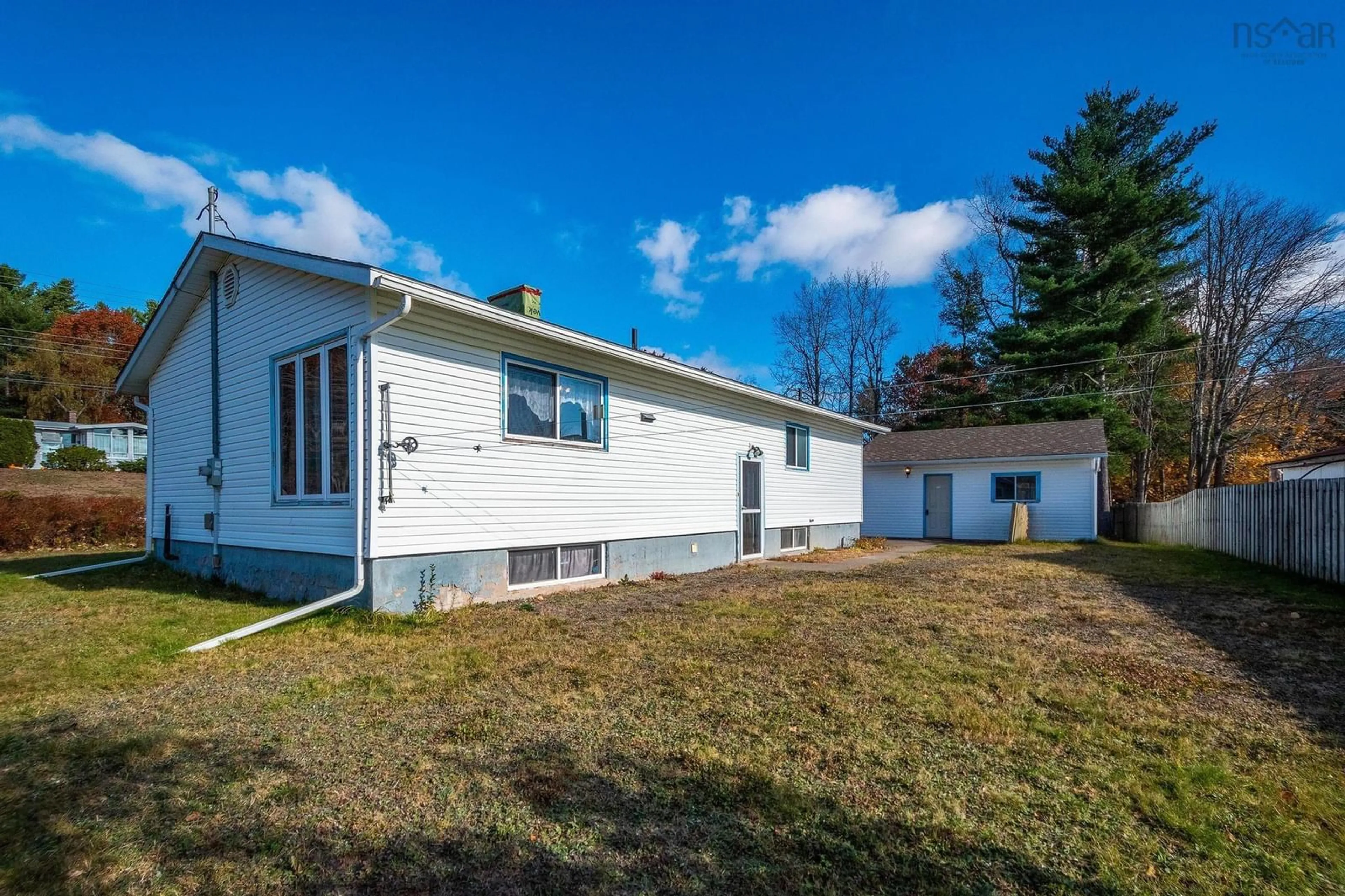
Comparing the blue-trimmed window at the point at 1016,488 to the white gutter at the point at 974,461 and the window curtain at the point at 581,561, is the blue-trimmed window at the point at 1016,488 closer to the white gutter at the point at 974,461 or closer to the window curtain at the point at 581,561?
the white gutter at the point at 974,461

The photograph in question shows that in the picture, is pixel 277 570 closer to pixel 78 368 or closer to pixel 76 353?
pixel 76 353

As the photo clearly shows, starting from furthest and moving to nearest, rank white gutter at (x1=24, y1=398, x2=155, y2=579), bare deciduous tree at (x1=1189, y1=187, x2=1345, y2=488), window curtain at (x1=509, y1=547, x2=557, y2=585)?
1. bare deciduous tree at (x1=1189, y1=187, x2=1345, y2=488)
2. white gutter at (x1=24, y1=398, x2=155, y2=579)
3. window curtain at (x1=509, y1=547, x2=557, y2=585)

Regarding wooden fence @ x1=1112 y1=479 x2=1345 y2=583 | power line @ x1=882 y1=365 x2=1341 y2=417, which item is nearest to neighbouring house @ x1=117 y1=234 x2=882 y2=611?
wooden fence @ x1=1112 y1=479 x2=1345 y2=583

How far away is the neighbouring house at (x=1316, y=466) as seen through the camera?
56.4 feet

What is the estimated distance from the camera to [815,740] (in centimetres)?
328

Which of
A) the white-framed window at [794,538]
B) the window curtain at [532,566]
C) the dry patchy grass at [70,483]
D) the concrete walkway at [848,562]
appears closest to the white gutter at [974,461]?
the concrete walkway at [848,562]

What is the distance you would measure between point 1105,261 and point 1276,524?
18.4 m

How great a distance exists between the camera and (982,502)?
19.0 meters

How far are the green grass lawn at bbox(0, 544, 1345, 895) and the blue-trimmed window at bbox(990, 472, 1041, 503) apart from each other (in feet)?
43.2

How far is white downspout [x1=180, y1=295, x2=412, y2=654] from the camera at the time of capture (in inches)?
237

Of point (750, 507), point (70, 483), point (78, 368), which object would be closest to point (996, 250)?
point (750, 507)

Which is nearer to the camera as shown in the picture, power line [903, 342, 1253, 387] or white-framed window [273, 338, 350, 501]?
white-framed window [273, 338, 350, 501]

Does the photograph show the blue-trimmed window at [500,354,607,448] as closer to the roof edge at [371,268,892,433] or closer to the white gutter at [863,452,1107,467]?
the roof edge at [371,268,892,433]

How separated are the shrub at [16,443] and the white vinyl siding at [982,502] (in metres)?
32.6
